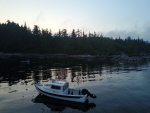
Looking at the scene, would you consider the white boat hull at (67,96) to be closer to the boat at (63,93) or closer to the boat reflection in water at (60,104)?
the boat at (63,93)

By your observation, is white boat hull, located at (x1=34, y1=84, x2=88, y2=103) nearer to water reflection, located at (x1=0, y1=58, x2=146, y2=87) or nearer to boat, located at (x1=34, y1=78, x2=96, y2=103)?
boat, located at (x1=34, y1=78, x2=96, y2=103)

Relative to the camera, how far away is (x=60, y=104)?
40.6 meters

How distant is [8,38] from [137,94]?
513 ft

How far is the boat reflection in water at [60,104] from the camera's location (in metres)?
38.5

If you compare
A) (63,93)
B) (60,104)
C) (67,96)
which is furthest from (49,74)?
(60,104)

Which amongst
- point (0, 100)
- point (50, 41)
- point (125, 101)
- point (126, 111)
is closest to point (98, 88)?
point (125, 101)

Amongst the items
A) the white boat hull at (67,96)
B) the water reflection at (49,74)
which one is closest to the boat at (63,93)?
the white boat hull at (67,96)

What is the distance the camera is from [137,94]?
47312 millimetres

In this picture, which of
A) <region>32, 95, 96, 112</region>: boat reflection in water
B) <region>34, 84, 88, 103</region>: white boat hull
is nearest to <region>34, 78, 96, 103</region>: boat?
<region>34, 84, 88, 103</region>: white boat hull

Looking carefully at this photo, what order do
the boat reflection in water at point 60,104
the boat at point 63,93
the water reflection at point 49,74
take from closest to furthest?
the boat reflection in water at point 60,104 → the boat at point 63,93 → the water reflection at point 49,74

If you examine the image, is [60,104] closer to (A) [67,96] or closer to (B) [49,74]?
(A) [67,96]

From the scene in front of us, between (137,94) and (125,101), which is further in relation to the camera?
(137,94)

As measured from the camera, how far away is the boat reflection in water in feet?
126

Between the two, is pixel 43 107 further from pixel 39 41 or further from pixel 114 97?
pixel 39 41
